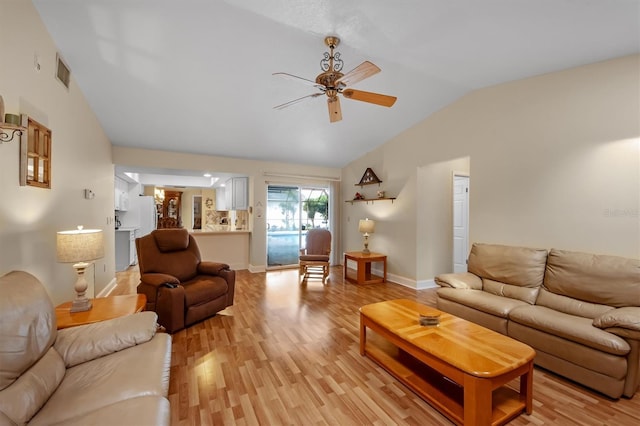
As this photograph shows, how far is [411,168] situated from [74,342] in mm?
4618

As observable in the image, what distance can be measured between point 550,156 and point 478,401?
275 cm

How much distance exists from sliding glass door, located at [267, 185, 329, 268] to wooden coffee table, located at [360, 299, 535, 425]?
13.7 feet

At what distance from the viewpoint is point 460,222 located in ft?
17.5

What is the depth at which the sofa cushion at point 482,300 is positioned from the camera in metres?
2.62

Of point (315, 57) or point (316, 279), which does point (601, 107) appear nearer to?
point (315, 57)

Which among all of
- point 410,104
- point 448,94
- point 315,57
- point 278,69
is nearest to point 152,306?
point 278,69

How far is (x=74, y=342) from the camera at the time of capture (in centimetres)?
167

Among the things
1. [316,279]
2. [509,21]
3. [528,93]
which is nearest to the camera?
[509,21]

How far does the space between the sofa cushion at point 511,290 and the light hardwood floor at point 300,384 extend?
70 cm

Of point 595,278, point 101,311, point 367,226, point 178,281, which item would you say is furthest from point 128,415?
point 367,226

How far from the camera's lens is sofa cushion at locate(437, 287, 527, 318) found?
2620 millimetres

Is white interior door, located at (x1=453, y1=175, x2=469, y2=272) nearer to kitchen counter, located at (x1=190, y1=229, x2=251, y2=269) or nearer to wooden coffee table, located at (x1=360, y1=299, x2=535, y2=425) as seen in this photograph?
wooden coffee table, located at (x1=360, y1=299, x2=535, y2=425)

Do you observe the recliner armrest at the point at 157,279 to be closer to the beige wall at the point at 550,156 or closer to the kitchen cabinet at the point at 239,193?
the kitchen cabinet at the point at 239,193

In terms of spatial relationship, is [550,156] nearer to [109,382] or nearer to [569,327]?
[569,327]
